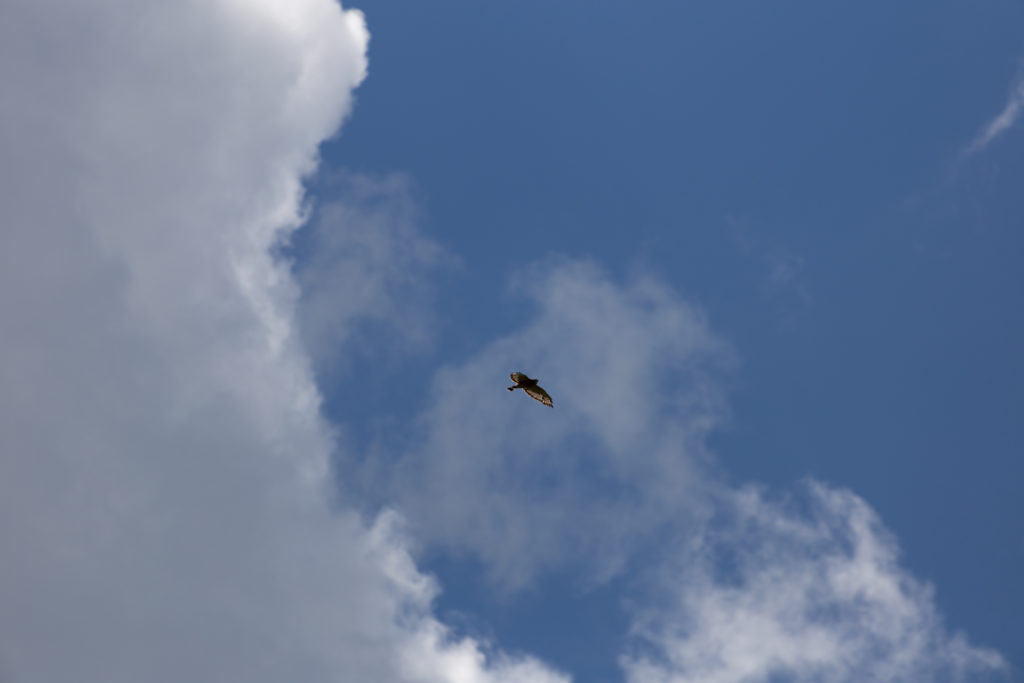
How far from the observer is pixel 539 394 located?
102 m

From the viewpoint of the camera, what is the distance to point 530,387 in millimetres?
100938

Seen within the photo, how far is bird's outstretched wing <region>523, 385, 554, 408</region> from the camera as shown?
101 m

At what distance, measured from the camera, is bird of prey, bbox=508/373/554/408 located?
99.1 meters

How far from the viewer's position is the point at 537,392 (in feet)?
333

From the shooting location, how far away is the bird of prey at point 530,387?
99.1 metres

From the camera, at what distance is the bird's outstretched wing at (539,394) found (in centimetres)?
10106

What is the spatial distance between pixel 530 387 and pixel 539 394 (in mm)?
1752
